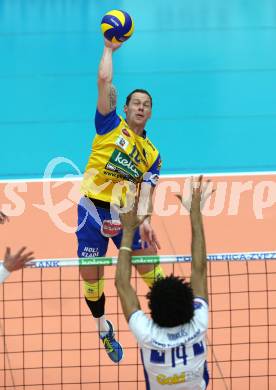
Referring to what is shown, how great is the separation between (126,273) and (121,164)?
8.84 ft

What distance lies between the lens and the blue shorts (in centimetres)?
783

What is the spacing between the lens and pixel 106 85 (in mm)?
7605

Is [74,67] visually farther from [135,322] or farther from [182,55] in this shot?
[135,322]

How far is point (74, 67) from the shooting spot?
16.9 m

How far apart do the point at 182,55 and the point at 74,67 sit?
7.62 ft

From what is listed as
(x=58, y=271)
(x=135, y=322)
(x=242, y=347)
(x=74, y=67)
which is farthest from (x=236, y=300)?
(x=74, y=67)

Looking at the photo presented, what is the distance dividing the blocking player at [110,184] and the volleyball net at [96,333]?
0.37m

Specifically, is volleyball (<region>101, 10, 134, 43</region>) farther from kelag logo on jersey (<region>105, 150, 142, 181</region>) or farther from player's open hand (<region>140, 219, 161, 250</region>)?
player's open hand (<region>140, 219, 161, 250</region>)

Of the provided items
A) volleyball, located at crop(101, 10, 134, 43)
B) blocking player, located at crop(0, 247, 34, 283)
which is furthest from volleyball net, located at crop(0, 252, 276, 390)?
volleyball, located at crop(101, 10, 134, 43)

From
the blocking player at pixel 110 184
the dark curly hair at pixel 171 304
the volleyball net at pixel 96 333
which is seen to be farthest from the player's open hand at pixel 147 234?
A: the dark curly hair at pixel 171 304

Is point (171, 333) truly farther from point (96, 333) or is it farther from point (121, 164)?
point (96, 333)

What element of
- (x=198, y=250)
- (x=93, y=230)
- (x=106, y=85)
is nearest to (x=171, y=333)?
(x=198, y=250)

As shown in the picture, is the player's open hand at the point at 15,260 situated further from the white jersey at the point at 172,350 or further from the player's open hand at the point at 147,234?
the player's open hand at the point at 147,234

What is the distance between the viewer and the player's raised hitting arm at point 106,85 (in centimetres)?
759
